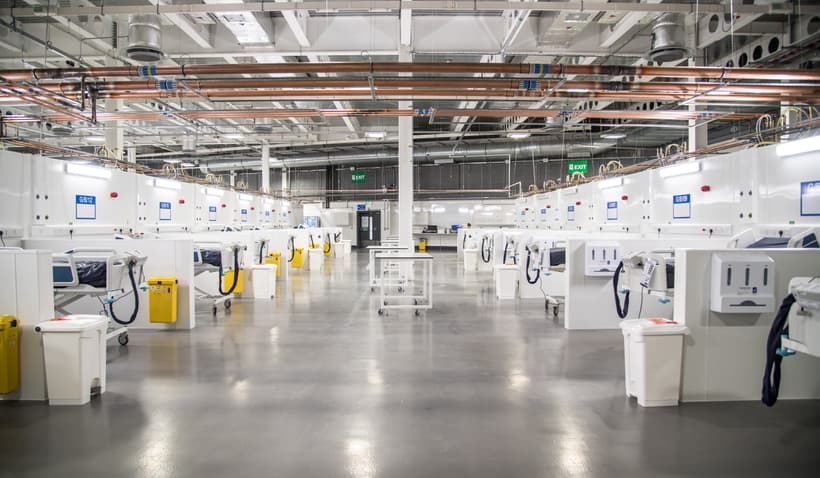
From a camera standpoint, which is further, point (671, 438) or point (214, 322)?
point (214, 322)

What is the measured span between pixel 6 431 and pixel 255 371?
1.54m

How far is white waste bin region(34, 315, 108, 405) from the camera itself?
2846mm

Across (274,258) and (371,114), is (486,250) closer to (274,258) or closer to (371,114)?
(274,258)

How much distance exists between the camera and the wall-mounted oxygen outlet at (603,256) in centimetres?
481

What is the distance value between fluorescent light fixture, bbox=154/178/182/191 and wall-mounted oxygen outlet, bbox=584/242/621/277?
7.03 metres

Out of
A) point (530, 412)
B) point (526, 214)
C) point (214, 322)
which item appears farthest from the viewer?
point (526, 214)

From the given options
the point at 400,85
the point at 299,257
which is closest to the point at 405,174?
the point at 400,85

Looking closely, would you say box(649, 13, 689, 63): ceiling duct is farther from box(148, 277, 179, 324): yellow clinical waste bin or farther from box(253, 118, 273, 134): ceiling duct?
box(253, 118, 273, 134): ceiling duct

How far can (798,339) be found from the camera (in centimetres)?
228

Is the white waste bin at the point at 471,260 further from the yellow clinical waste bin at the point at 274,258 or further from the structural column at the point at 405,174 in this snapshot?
the yellow clinical waste bin at the point at 274,258

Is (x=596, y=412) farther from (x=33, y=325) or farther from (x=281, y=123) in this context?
(x=281, y=123)

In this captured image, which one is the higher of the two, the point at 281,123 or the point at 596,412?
the point at 281,123

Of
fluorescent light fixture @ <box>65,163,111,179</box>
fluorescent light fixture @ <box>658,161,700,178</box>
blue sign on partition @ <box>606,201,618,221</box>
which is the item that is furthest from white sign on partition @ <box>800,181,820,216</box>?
fluorescent light fixture @ <box>65,163,111,179</box>

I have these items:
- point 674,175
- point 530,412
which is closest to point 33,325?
point 530,412
